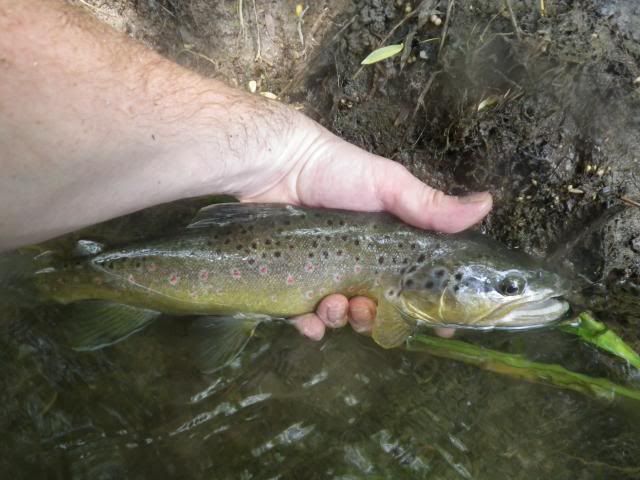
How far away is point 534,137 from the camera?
3.07m

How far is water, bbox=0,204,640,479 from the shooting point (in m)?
2.60

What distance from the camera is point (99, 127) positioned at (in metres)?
2.43

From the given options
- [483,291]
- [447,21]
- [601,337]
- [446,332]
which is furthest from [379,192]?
[601,337]

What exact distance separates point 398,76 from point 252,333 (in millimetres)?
1787

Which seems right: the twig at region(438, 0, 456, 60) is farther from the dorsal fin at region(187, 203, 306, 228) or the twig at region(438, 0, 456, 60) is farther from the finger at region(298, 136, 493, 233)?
the dorsal fin at region(187, 203, 306, 228)

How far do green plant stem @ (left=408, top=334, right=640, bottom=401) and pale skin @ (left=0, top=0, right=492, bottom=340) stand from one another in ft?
0.38

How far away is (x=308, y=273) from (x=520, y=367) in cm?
120

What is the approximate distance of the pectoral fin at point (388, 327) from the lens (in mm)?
2809

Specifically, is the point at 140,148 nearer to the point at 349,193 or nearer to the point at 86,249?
the point at 86,249

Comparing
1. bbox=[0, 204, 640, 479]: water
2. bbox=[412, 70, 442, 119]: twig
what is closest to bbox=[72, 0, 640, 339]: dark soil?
bbox=[412, 70, 442, 119]: twig

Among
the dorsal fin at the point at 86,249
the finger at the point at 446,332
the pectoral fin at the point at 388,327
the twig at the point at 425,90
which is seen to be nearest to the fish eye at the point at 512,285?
the finger at the point at 446,332

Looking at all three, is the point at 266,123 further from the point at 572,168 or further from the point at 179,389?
the point at 572,168

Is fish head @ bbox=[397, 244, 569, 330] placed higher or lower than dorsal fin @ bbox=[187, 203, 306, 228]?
lower

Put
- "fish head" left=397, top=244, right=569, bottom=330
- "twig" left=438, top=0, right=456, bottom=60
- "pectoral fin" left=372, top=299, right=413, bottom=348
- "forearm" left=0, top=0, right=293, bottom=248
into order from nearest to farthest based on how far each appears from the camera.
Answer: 1. "forearm" left=0, top=0, right=293, bottom=248
2. "fish head" left=397, top=244, right=569, bottom=330
3. "pectoral fin" left=372, top=299, right=413, bottom=348
4. "twig" left=438, top=0, right=456, bottom=60
